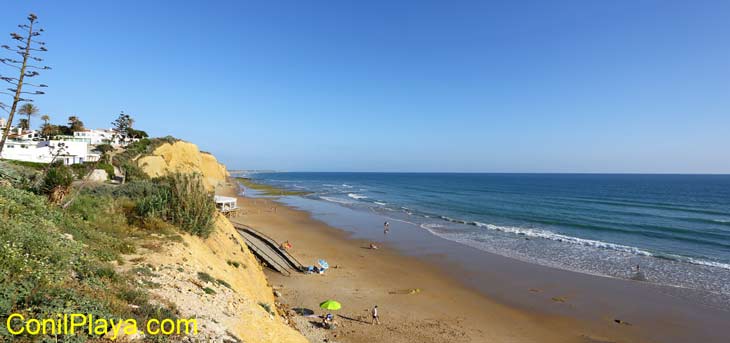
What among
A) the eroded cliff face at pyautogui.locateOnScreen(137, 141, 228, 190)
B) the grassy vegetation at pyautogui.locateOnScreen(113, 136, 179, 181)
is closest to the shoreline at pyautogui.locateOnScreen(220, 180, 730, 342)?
the grassy vegetation at pyautogui.locateOnScreen(113, 136, 179, 181)

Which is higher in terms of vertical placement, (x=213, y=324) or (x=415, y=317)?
(x=213, y=324)

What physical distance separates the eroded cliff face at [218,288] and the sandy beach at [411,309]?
2880mm

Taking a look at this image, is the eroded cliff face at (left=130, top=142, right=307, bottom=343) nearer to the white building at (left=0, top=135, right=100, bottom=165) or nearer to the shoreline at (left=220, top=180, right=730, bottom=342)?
the shoreline at (left=220, top=180, right=730, bottom=342)

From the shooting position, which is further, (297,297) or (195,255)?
(297,297)

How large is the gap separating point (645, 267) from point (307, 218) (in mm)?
32396

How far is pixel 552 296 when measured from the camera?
60.4 ft

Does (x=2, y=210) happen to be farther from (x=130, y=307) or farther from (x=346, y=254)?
(x=346, y=254)

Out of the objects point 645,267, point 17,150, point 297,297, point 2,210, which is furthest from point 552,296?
point 17,150

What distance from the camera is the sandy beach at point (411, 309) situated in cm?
1387

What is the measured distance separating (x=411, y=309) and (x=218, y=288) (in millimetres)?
9572

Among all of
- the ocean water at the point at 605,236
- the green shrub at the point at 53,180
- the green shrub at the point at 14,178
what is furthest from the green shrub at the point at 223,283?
the ocean water at the point at 605,236

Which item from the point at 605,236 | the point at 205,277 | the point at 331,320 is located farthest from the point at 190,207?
the point at 605,236

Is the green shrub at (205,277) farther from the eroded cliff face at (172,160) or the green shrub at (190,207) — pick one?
the eroded cliff face at (172,160)

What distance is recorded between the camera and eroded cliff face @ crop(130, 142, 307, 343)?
7871mm
